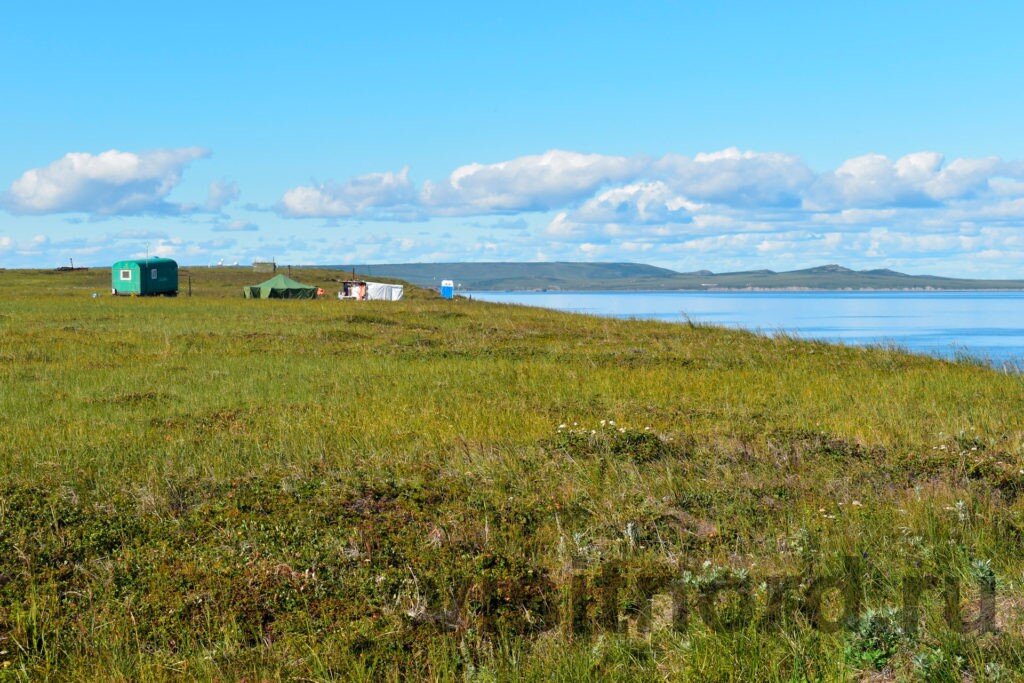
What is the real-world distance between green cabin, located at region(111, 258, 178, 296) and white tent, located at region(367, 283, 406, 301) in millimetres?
19199

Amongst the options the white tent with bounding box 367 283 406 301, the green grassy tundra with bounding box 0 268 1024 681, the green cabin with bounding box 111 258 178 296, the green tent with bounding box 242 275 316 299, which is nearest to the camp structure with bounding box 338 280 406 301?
the white tent with bounding box 367 283 406 301

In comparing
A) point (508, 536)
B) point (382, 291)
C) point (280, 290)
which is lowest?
point (508, 536)

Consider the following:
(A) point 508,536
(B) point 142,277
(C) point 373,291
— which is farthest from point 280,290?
(A) point 508,536

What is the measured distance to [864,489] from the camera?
31.2ft

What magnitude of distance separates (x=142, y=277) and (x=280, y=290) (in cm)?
1312

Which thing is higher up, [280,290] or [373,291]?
[280,290]

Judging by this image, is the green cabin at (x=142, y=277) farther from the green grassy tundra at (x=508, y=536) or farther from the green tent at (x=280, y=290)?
the green grassy tundra at (x=508, y=536)

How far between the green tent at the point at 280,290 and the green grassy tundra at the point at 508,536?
5597 cm

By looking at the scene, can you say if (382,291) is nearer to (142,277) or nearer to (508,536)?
(142,277)

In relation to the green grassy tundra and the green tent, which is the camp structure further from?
the green grassy tundra

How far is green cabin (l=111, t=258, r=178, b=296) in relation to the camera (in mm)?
75506

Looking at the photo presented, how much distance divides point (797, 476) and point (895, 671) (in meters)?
4.69

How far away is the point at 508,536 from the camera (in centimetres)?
847

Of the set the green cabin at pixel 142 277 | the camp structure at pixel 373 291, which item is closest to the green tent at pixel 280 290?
the camp structure at pixel 373 291
